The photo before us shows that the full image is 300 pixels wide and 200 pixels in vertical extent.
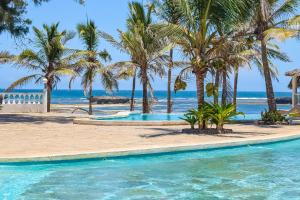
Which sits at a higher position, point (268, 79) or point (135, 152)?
point (268, 79)

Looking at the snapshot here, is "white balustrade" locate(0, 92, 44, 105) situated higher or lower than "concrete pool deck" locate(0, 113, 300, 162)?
higher

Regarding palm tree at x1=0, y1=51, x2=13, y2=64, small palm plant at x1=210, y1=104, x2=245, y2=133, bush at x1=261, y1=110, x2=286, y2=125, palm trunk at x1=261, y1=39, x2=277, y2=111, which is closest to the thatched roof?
palm trunk at x1=261, y1=39, x2=277, y2=111

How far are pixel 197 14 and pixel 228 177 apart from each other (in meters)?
6.97

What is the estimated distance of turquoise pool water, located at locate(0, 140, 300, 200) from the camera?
688 cm

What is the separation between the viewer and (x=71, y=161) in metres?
8.92

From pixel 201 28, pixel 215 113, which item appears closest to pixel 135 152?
pixel 215 113

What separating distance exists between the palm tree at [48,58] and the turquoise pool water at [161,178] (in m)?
17.2

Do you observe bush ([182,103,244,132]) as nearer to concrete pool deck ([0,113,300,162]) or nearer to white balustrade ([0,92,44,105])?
concrete pool deck ([0,113,300,162])

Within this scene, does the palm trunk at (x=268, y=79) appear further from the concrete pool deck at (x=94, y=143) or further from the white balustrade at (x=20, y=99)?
the white balustrade at (x=20, y=99)

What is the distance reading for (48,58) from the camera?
26625 mm

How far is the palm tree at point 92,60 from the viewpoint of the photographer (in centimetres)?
2798

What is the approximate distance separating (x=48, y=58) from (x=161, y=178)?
19966mm

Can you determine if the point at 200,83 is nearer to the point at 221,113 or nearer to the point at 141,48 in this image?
the point at 221,113

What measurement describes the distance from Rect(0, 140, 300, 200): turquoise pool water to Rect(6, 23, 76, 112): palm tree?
17.2m
